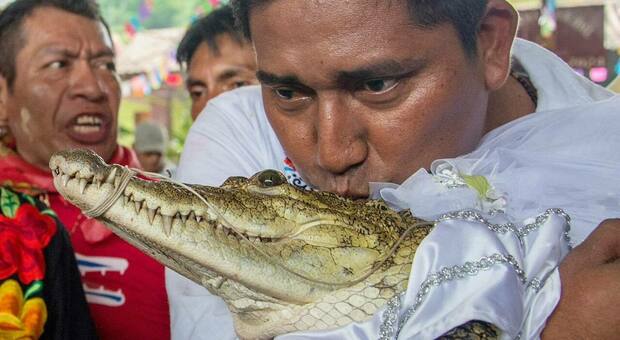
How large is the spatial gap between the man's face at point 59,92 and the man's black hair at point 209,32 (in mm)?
649

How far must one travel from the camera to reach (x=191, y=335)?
66.0 inches

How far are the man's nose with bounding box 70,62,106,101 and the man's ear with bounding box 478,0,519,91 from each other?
225 centimetres

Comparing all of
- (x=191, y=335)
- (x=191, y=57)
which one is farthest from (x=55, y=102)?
(x=191, y=335)

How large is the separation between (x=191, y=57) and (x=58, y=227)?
1.80m

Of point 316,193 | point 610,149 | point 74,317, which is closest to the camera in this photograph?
point 316,193

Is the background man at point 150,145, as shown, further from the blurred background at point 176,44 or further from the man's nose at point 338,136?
the man's nose at point 338,136

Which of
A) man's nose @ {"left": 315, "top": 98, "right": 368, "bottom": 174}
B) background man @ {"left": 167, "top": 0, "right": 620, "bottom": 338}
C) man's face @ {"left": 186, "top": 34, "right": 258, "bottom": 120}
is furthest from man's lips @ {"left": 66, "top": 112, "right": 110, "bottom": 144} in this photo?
man's nose @ {"left": 315, "top": 98, "right": 368, "bottom": 174}

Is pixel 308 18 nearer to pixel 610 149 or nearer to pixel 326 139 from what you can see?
pixel 326 139

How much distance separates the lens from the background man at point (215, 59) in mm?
4027

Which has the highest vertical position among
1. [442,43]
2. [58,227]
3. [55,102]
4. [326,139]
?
[442,43]

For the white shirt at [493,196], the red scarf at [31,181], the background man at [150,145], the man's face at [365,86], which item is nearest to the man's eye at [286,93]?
the man's face at [365,86]

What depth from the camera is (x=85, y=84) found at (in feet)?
11.7

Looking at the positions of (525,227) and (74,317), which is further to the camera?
(74,317)

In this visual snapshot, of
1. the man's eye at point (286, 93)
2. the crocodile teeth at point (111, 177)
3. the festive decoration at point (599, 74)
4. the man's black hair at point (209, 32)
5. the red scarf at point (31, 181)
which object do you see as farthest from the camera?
the festive decoration at point (599, 74)
